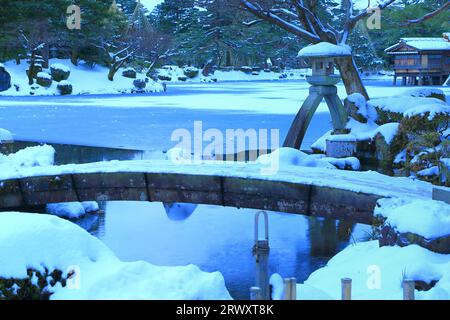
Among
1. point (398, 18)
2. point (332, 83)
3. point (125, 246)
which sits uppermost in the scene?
point (398, 18)

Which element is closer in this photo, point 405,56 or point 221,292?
point 221,292

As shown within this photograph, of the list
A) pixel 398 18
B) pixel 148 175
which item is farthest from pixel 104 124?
pixel 398 18

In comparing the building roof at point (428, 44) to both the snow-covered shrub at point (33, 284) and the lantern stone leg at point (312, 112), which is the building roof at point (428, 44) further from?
the snow-covered shrub at point (33, 284)

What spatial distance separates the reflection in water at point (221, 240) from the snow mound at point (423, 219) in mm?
2155

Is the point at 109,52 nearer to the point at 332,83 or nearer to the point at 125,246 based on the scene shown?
the point at 332,83

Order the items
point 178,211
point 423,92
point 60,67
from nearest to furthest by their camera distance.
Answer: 1. point 178,211
2. point 423,92
3. point 60,67

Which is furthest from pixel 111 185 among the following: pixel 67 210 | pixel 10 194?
pixel 67 210

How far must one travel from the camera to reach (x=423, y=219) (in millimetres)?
5195

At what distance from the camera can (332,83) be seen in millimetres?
13258

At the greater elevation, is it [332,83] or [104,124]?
[332,83]

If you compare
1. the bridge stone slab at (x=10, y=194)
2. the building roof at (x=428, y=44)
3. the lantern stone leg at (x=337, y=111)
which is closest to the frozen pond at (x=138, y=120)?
the lantern stone leg at (x=337, y=111)

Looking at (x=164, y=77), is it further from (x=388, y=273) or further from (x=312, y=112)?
(x=388, y=273)

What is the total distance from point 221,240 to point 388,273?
4.20 m

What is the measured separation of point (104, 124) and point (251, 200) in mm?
13897
